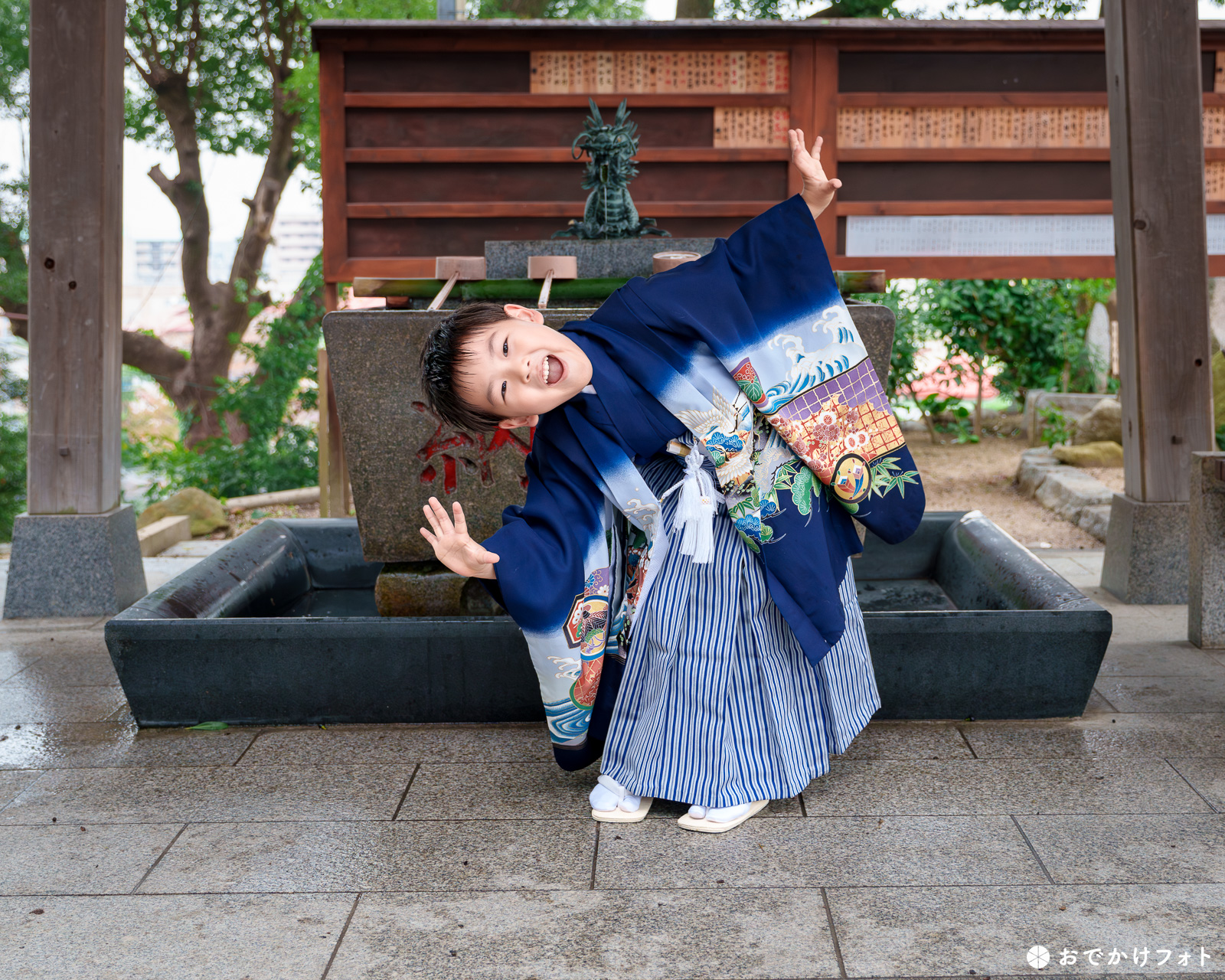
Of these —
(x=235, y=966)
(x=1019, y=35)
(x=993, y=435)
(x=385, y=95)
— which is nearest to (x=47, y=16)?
(x=385, y=95)

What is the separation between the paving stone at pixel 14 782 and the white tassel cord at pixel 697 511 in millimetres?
1903

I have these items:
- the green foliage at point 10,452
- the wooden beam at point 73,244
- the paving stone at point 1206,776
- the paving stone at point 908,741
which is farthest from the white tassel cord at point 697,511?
the green foliage at point 10,452

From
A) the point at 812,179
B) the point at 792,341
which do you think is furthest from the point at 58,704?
the point at 812,179

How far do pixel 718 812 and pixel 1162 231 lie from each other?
3354mm

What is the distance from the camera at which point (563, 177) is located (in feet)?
18.7

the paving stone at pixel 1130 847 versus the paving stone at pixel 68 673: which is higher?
the paving stone at pixel 68 673

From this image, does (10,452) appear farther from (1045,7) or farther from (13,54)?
(1045,7)

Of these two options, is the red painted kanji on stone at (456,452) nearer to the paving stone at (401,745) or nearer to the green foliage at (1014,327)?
the paving stone at (401,745)

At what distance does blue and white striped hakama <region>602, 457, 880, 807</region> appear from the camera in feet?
8.73

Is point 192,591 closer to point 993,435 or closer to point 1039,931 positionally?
point 1039,931

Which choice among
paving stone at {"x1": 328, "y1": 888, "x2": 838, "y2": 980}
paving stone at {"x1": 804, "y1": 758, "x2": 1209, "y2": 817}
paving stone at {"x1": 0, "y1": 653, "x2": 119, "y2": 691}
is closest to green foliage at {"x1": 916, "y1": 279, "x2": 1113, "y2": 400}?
paving stone at {"x1": 804, "y1": 758, "x2": 1209, "y2": 817}

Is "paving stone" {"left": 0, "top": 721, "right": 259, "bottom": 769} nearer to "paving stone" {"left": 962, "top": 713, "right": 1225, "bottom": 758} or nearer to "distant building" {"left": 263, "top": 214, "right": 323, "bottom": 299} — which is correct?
"paving stone" {"left": 962, "top": 713, "right": 1225, "bottom": 758}

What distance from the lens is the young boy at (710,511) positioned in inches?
102

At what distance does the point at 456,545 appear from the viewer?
7.88 ft
